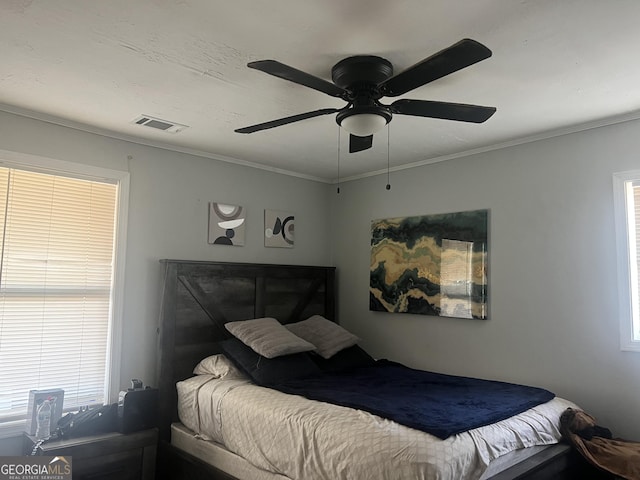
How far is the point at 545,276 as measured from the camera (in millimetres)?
3438

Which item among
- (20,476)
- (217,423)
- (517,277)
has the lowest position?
(20,476)

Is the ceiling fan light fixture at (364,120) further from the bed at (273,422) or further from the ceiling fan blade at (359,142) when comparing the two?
the bed at (273,422)

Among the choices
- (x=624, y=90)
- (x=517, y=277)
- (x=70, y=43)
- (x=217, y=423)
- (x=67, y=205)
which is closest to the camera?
(x=70, y=43)

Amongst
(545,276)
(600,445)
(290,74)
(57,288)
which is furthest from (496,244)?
(57,288)

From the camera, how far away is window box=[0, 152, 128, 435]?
3.05m

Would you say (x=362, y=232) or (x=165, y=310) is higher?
(x=362, y=232)

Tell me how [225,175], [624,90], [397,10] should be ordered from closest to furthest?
[397,10] < [624,90] < [225,175]

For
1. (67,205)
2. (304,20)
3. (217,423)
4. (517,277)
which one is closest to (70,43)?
(304,20)

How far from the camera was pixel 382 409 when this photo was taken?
254 cm

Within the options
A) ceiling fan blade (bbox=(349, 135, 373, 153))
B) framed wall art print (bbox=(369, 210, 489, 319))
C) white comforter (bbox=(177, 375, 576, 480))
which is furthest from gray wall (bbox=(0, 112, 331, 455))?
ceiling fan blade (bbox=(349, 135, 373, 153))

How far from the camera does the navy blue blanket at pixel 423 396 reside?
240cm

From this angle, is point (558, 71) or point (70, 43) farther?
point (558, 71)

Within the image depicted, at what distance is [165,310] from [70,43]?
79.8 inches

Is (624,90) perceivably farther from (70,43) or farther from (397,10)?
(70,43)
